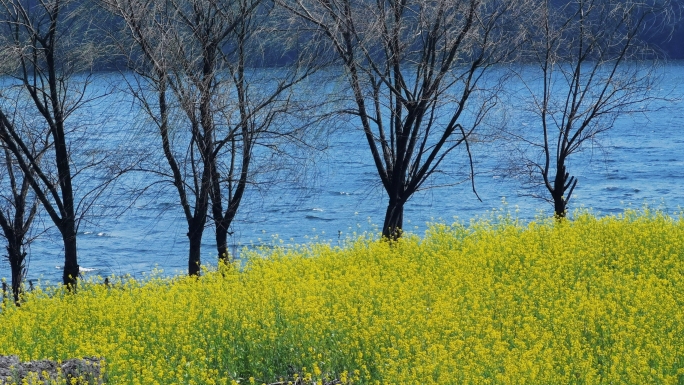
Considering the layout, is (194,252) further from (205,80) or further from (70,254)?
(205,80)

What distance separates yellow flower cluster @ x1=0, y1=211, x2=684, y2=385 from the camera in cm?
761

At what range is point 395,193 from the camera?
574 inches

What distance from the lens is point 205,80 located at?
12164 millimetres

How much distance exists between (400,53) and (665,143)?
5704cm

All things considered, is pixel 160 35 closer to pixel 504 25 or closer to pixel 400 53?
pixel 400 53

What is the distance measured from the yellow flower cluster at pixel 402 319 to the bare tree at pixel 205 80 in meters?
1.81

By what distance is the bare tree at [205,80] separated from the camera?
40.1 ft

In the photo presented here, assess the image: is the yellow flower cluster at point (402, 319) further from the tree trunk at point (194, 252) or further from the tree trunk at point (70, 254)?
the tree trunk at point (70, 254)

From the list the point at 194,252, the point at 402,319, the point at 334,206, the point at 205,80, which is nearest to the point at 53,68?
the point at 205,80

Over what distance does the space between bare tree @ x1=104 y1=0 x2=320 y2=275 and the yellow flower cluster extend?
1.81 meters

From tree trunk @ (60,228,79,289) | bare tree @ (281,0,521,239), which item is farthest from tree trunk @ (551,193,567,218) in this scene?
tree trunk @ (60,228,79,289)

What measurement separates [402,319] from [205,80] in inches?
198

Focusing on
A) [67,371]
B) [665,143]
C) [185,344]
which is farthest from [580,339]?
[665,143]

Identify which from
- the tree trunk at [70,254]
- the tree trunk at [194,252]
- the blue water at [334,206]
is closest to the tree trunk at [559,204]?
the tree trunk at [194,252]
